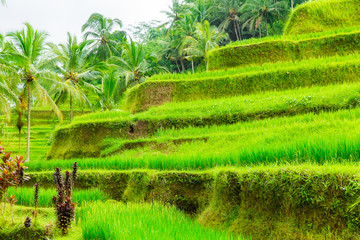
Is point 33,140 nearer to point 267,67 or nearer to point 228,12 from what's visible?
point 267,67

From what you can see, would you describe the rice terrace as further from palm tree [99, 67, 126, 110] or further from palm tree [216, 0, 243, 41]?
palm tree [216, 0, 243, 41]

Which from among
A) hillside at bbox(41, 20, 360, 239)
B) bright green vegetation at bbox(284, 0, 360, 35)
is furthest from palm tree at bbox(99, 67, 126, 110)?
bright green vegetation at bbox(284, 0, 360, 35)

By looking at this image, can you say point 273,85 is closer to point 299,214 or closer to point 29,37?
point 299,214

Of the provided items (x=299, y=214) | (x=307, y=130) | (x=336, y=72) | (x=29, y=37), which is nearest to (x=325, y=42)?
(x=336, y=72)

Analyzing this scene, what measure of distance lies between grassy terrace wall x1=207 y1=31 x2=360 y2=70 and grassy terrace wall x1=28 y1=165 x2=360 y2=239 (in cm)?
577

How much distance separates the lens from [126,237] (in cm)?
281

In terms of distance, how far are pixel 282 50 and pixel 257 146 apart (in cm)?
557

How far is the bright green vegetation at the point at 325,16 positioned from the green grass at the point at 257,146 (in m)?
5.49

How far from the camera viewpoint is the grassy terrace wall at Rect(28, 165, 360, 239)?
8.30 feet

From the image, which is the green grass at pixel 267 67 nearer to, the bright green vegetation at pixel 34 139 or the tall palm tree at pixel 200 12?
the bright green vegetation at pixel 34 139

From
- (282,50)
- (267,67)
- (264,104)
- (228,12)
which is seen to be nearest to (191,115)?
(264,104)

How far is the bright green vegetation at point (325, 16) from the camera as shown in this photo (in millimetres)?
10477

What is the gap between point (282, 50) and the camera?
9219 millimetres

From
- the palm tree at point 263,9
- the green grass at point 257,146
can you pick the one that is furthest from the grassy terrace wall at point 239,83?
the palm tree at point 263,9
